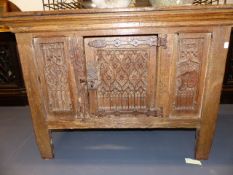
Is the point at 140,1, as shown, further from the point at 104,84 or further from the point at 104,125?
the point at 104,125

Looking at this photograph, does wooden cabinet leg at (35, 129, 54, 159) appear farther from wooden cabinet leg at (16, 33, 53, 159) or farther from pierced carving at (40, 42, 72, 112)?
pierced carving at (40, 42, 72, 112)

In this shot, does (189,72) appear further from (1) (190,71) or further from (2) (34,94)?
(2) (34,94)

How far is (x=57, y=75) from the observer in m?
1.29

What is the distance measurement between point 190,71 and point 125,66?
36 cm

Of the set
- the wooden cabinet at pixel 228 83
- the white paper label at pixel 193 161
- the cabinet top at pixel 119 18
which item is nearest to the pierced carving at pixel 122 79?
the cabinet top at pixel 119 18

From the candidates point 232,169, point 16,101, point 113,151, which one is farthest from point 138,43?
point 16,101

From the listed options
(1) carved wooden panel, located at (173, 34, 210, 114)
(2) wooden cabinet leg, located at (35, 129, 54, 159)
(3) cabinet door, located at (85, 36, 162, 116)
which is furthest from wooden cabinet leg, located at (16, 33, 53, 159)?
(1) carved wooden panel, located at (173, 34, 210, 114)

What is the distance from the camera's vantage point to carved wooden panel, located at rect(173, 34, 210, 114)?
1178 mm

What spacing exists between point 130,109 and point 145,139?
1.49 ft

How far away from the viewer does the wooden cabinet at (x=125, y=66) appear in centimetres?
113

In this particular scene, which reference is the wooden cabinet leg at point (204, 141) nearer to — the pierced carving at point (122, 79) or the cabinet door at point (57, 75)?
the pierced carving at point (122, 79)

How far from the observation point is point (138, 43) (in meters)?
1.20

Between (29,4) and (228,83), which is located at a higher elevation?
(29,4)

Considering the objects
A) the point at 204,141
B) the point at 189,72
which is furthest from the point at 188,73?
the point at 204,141
